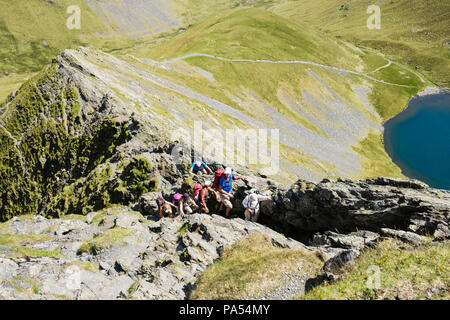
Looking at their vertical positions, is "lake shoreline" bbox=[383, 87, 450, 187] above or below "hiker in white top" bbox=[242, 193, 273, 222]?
below

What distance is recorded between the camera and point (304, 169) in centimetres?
5947

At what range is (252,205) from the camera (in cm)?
2383

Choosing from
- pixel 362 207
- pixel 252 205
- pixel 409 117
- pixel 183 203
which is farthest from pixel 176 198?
pixel 409 117

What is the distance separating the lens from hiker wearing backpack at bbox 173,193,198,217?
25.4m

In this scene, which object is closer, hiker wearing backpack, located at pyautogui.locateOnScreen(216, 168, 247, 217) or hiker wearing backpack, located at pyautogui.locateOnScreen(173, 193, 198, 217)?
hiker wearing backpack, located at pyautogui.locateOnScreen(216, 168, 247, 217)

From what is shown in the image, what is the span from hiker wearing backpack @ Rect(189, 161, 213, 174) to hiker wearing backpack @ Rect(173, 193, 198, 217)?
13.0 ft

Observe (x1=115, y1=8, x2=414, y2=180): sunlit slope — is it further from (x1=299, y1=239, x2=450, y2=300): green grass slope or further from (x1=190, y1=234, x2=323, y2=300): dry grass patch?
(x1=299, y1=239, x2=450, y2=300): green grass slope

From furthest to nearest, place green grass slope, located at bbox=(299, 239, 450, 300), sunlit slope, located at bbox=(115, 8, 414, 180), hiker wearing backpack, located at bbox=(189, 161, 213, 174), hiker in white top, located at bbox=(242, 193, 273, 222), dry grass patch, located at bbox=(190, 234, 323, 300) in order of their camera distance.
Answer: sunlit slope, located at bbox=(115, 8, 414, 180), hiker wearing backpack, located at bbox=(189, 161, 213, 174), hiker in white top, located at bbox=(242, 193, 273, 222), dry grass patch, located at bbox=(190, 234, 323, 300), green grass slope, located at bbox=(299, 239, 450, 300)

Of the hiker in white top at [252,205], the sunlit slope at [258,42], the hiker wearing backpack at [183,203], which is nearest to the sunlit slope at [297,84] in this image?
the sunlit slope at [258,42]

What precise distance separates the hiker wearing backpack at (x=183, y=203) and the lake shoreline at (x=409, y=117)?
253ft

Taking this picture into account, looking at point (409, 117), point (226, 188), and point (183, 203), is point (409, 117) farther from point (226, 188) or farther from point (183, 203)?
point (183, 203)

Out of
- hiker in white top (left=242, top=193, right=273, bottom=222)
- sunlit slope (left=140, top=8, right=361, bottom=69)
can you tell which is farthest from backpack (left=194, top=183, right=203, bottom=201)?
sunlit slope (left=140, top=8, right=361, bottom=69)

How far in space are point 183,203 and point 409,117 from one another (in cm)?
12829
